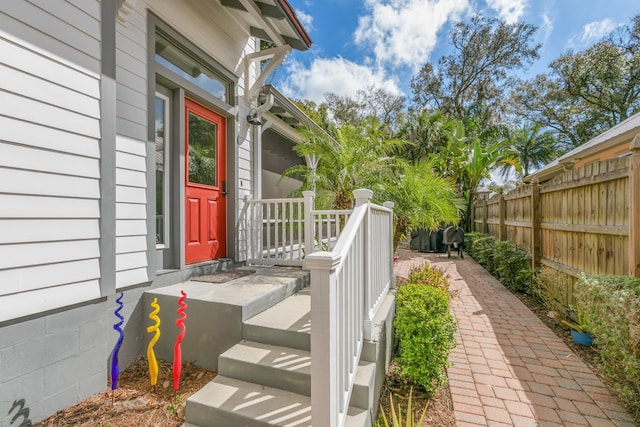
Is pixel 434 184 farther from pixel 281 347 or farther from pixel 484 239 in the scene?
pixel 484 239

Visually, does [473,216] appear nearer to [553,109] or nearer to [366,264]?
[366,264]

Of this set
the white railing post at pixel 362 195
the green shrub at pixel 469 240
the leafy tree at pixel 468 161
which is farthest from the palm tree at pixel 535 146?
the white railing post at pixel 362 195

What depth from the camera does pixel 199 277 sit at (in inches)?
146

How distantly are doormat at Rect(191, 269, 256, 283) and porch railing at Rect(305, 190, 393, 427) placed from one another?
1863 mm

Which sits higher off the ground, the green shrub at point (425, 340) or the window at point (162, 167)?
the window at point (162, 167)

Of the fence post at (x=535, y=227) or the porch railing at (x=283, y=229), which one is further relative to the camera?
the fence post at (x=535, y=227)

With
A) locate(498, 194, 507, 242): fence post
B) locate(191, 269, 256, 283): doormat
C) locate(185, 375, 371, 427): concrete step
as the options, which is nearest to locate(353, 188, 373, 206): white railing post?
locate(185, 375, 371, 427): concrete step

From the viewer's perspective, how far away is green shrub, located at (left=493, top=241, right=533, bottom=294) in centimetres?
532

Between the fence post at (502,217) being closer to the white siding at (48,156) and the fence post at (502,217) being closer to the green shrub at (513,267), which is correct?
the green shrub at (513,267)

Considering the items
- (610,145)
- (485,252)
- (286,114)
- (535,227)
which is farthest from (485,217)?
(286,114)

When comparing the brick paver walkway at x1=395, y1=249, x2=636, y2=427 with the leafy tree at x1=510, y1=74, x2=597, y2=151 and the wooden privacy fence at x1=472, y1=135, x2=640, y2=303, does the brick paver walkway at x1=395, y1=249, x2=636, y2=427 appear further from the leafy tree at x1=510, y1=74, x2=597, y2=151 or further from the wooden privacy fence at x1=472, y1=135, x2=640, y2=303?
the leafy tree at x1=510, y1=74, x2=597, y2=151

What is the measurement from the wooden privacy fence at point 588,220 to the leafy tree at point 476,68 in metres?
12.9

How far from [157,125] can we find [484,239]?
25.8 feet

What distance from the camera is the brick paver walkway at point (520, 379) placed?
2242 mm
